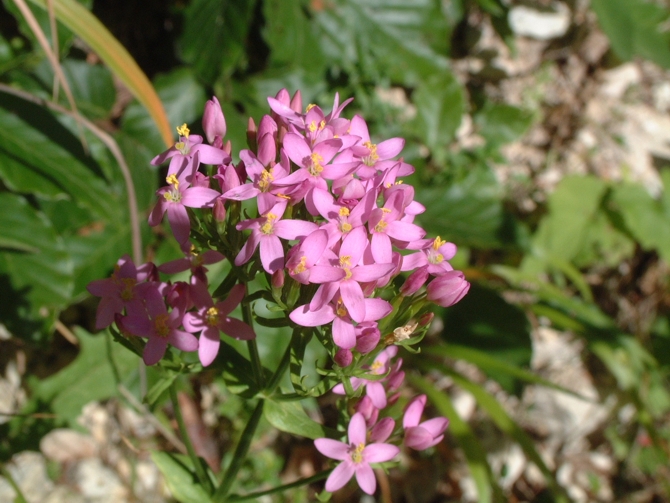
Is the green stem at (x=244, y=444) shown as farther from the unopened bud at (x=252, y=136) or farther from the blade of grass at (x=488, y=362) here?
the blade of grass at (x=488, y=362)

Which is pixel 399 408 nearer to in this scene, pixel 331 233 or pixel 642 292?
pixel 331 233

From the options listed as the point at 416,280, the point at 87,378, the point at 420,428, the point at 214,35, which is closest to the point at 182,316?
the point at 416,280

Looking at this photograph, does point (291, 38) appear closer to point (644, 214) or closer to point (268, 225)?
point (268, 225)

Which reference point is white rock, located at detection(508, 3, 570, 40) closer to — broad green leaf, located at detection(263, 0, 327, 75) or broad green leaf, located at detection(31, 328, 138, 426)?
broad green leaf, located at detection(263, 0, 327, 75)

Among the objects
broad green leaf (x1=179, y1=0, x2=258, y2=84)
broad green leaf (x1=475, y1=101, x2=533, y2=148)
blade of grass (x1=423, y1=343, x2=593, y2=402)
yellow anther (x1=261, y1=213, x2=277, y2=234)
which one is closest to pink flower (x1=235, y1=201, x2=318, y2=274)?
yellow anther (x1=261, y1=213, x2=277, y2=234)

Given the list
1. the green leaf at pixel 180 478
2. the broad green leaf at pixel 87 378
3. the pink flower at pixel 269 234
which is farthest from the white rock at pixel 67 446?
the pink flower at pixel 269 234

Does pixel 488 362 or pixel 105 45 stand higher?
pixel 105 45
